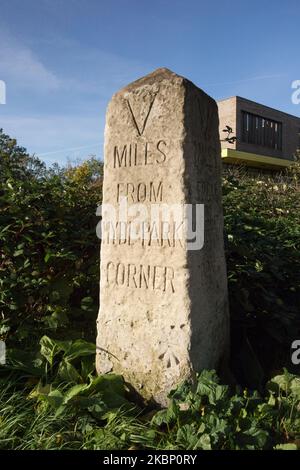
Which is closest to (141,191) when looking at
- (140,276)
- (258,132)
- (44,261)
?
(140,276)

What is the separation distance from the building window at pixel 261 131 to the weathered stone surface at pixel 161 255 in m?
24.1

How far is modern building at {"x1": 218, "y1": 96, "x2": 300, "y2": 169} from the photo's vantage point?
2402cm

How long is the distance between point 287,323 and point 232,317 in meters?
0.45

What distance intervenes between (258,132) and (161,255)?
1045 inches

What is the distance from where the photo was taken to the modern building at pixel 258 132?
24016mm

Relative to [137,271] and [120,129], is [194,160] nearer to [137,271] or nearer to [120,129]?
[120,129]

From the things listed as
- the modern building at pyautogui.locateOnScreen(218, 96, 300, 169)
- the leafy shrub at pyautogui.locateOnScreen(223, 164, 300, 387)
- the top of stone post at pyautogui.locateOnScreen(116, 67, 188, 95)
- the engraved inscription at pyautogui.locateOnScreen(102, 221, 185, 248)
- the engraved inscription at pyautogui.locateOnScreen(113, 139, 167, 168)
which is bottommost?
the leafy shrub at pyautogui.locateOnScreen(223, 164, 300, 387)

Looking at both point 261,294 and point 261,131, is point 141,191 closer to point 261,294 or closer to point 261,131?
point 261,294

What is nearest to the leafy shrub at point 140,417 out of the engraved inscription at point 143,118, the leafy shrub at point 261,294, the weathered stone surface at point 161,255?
the weathered stone surface at point 161,255

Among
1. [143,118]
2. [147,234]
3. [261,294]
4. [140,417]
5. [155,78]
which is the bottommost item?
[140,417]

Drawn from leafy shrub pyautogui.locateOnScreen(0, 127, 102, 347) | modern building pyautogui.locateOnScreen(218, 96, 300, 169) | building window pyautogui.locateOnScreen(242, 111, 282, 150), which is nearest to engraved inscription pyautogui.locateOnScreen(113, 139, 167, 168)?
leafy shrub pyautogui.locateOnScreen(0, 127, 102, 347)

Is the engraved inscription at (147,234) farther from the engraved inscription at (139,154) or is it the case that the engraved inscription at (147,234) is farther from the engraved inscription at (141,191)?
the engraved inscription at (139,154)

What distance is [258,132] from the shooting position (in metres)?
27.0

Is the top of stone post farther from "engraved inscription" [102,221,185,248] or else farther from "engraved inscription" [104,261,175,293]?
"engraved inscription" [104,261,175,293]
